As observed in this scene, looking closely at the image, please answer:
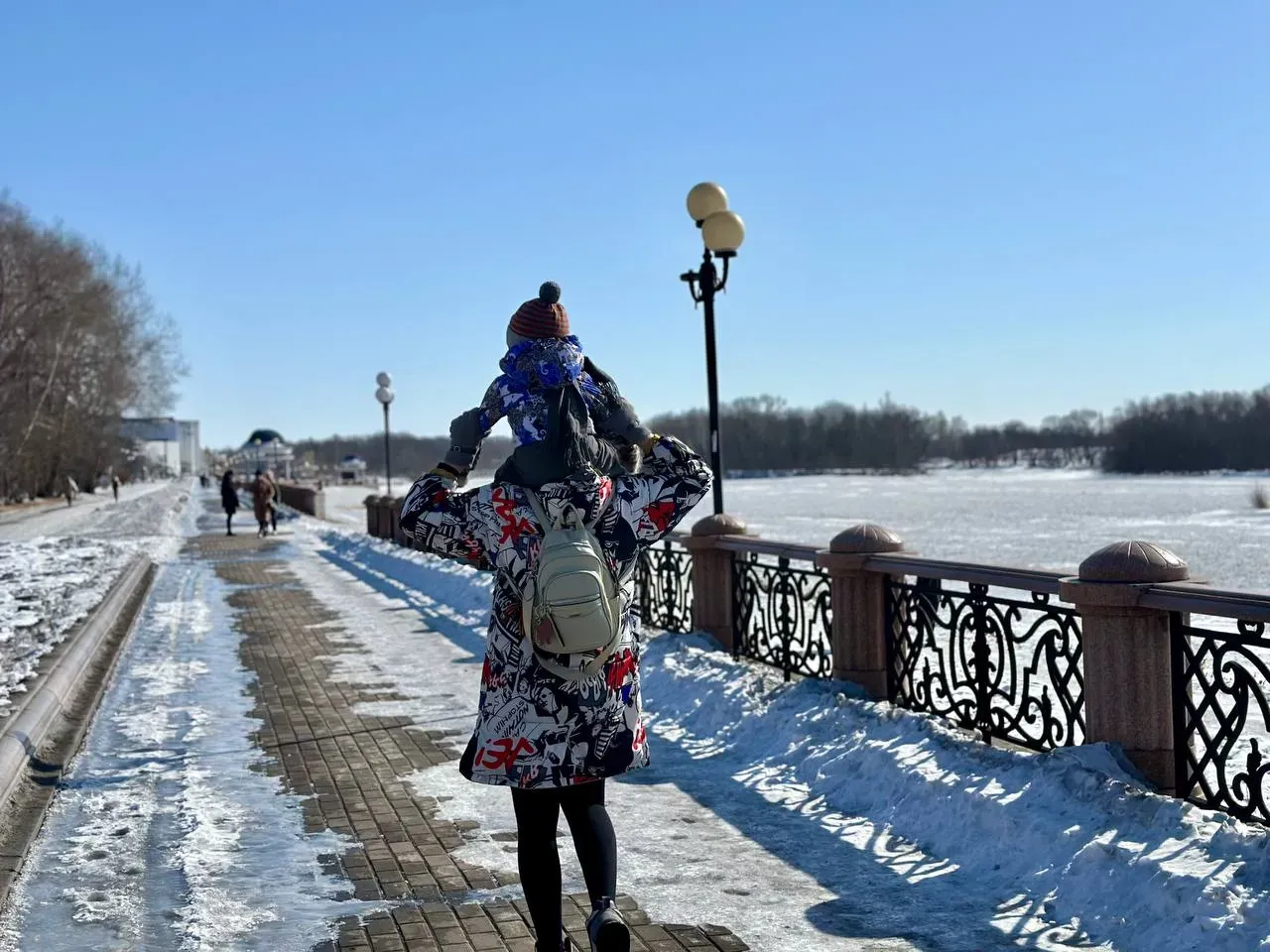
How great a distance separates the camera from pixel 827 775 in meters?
5.86

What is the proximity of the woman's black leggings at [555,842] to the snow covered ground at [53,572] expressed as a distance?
5852mm

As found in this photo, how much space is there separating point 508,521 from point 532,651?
33cm

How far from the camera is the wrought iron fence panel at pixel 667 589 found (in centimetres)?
1040

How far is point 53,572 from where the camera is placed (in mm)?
19828

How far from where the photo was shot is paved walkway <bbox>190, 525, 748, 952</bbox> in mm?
4020

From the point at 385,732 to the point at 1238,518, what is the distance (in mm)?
34922

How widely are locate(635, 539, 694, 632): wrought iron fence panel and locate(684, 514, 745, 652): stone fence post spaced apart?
35 centimetres

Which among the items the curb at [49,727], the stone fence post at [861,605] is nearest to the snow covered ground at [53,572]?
the curb at [49,727]

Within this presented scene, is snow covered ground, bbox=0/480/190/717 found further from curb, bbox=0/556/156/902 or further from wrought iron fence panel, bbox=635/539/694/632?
wrought iron fence panel, bbox=635/539/694/632

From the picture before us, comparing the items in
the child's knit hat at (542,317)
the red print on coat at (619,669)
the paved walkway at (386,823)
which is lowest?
the paved walkway at (386,823)

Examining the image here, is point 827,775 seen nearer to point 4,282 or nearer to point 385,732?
point 385,732

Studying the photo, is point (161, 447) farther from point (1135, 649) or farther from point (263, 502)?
point (1135, 649)

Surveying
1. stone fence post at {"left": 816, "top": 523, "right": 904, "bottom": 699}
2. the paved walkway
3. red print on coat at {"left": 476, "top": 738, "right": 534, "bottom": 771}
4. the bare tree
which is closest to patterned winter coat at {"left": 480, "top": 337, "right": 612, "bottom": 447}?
red print on coat at {"left": 476, "top": 738, "right": 534, "bottom": 771}

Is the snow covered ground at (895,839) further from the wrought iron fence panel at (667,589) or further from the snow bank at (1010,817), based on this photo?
the wrought iron fence panel at (667,589)
